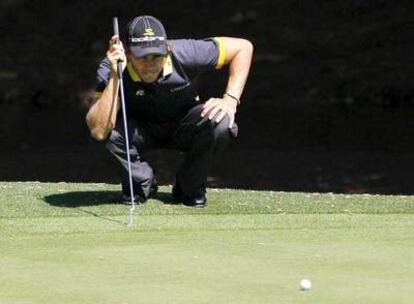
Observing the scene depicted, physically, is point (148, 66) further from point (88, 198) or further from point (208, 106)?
point (88, 198)

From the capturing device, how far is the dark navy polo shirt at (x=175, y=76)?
20.5ft

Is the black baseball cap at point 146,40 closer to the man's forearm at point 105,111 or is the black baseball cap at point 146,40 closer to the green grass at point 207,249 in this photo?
the man's forearm at point 105,111

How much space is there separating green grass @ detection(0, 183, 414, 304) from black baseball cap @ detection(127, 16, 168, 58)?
77 cm

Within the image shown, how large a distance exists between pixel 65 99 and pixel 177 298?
16698mm

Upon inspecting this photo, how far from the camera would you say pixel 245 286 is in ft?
14.6

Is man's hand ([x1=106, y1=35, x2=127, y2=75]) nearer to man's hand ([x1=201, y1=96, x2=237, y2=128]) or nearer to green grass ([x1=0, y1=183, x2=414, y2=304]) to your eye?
man's hand ([x1=201, y1=96, x2=237, y2=128])

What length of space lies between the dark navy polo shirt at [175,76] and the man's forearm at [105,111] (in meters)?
0.11

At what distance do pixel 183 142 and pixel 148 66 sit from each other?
52 centimetres

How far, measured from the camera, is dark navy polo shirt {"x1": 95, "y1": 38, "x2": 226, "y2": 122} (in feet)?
20.5

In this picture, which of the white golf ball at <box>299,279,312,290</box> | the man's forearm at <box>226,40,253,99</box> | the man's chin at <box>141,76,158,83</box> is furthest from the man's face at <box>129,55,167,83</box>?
the white golf ball at <box>299,279,312,290</box>

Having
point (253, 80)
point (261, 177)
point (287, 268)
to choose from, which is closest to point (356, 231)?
point (287, 268)

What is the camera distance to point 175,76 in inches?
247

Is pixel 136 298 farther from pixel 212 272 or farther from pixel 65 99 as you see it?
pixel 65 99

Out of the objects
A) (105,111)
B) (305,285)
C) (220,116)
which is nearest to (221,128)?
(220,116)
